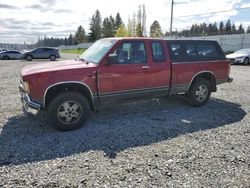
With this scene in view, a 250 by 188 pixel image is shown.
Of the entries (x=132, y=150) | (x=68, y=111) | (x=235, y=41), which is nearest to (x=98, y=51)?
(x=68, y=111)

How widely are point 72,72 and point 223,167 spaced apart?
10.9 feet

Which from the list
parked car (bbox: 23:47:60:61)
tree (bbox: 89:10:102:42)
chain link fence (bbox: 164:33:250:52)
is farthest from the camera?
tree (bbox: 89:10:102:42)

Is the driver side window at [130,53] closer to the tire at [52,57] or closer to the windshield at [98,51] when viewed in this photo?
the windshield at [98,51]

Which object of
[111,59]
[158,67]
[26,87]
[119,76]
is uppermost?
[111,59]

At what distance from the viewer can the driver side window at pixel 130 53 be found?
5891 mm

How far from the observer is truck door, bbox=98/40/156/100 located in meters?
5.67

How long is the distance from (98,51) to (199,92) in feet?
10.6

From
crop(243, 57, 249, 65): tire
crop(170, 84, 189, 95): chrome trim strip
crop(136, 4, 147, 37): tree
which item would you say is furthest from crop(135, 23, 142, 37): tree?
crop(170, 84, 189, 95): chrome trim strip

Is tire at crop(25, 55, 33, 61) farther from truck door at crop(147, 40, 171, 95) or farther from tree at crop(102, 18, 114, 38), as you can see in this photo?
tree at crop(102, 18, 114, 38)

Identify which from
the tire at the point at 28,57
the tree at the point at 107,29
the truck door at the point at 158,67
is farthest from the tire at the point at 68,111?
the tree at the point at 107,29

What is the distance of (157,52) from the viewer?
6.48 metres

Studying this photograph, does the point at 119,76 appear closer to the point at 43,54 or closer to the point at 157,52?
the point at 157,52

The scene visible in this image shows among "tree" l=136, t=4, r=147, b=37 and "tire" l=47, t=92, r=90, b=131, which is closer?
"tire" l=47, t=92, r=90, b=131

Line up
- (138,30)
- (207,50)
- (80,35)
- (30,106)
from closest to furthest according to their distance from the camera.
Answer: (30,106), (207,50), (138,30), (80,35)
